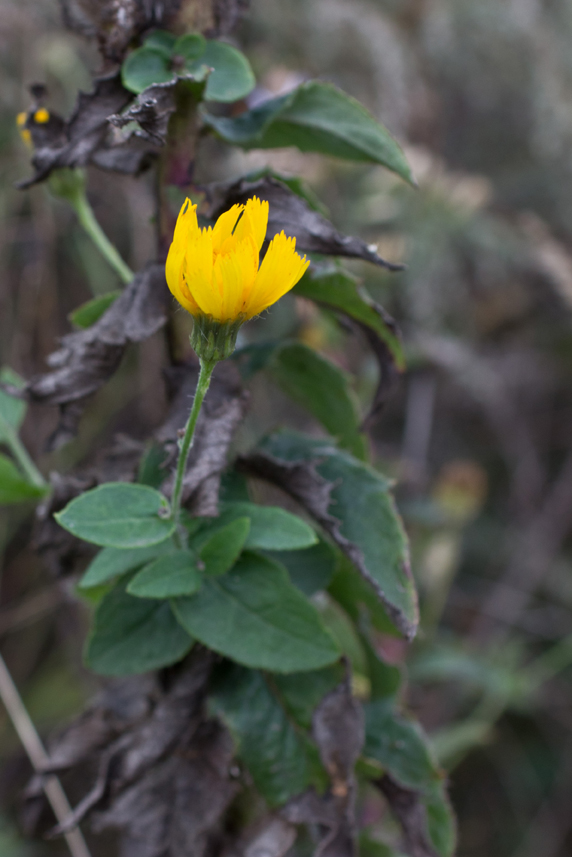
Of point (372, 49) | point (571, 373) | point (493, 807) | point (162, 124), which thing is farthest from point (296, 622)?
point (571, 373)

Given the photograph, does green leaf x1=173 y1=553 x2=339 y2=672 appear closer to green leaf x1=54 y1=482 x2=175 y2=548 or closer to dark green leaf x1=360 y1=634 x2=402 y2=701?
green leaf x1=54 y1=482 x2=175 y2=548

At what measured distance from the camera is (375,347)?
0.66 metres

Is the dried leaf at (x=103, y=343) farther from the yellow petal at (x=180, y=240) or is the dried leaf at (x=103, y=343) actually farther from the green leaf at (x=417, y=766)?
the green leaf at (x=417, y=766)

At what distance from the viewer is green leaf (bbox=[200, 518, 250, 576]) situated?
54 centimetres

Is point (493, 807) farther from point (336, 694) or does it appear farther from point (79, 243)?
point (79, 243)

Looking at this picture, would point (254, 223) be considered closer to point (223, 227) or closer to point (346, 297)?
point (223, 227)

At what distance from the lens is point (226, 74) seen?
597 millimetres

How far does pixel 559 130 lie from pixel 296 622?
1.76m

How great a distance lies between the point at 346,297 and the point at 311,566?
27 cm

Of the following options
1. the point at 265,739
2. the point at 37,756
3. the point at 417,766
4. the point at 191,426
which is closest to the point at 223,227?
the point at 191,426

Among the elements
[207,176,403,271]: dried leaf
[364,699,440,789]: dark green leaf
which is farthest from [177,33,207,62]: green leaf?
[364,699,440,789]: dark green leaf

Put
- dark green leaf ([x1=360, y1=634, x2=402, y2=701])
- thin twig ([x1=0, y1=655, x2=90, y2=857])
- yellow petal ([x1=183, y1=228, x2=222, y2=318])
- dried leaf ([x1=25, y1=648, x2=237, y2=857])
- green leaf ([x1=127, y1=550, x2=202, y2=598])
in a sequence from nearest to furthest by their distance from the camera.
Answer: yellow petal ([x1=183, y1=228, x2=222, y2=318]) → green leaf ([x1=127, y1=550, x2=202, y2=598]) → dried leaf ([x1=25, y1=648, x2=237, y2=857]) → dark green leaf ([x1=360, y1=634, x2=402, y2=701]) → thin twig ([x1=0, y1=655, x2=90, y2=857])

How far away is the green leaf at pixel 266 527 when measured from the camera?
0.53 metres

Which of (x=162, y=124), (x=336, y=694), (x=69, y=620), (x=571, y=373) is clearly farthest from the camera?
(x=571, y=373)
